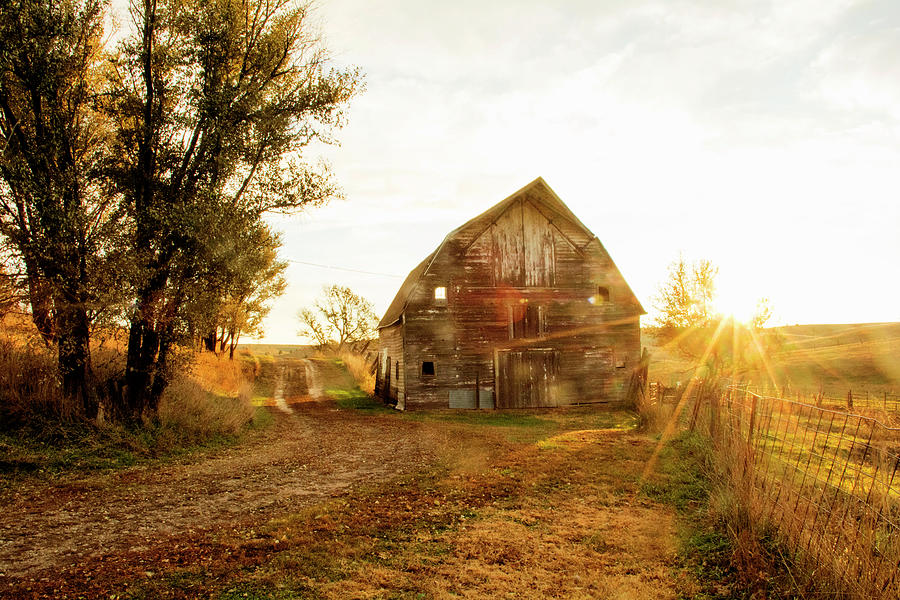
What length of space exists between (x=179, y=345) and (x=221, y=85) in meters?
7.01

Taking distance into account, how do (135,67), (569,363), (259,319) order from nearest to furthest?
(135,67)
(569,363)
(259,319)

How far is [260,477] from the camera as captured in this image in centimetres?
1045

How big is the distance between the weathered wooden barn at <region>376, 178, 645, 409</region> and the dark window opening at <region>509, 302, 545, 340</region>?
45 mm

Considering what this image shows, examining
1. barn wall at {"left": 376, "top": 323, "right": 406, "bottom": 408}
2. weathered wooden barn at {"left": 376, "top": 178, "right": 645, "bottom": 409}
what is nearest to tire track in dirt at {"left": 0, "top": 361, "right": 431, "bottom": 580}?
weathered wooden barn at {"left": 376, "top": 178, "right": 645, "bottom": 409}

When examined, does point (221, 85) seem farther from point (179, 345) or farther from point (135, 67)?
point (179, 345)

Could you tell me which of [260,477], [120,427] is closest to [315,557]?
[260,477]

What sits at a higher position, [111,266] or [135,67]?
[135,67]

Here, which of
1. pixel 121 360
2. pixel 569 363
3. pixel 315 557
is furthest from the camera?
pixel 569 363

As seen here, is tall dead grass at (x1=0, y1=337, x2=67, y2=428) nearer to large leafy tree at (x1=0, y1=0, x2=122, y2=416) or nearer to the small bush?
large leafy tree at (x1=0, y1=0, x2=122, y2=416)

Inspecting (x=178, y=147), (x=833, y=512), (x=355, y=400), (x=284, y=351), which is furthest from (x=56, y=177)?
(x=284, y=351)

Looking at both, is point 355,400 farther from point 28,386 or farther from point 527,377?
Answer: point 28,386

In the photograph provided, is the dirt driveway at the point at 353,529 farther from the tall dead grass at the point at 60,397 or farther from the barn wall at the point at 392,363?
the barn wall at the point at 392,363

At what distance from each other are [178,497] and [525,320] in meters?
17.5

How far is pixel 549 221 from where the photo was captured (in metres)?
24.9
